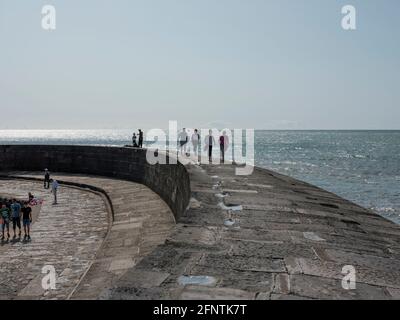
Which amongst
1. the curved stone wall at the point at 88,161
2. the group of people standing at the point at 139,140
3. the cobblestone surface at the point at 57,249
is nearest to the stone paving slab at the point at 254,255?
the cobblestone surface at the point at 57,249

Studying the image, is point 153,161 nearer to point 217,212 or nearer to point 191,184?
point 191,184

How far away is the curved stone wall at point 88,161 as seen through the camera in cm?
1555

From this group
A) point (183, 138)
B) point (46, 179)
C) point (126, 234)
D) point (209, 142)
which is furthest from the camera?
point (183, 138)

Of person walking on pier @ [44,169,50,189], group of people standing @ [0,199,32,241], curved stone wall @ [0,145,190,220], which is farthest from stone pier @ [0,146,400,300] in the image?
person walking on pier @ [44,169,50,189]

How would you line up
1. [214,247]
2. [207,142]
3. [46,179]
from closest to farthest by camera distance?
[214,247], [207,142], [46,179]

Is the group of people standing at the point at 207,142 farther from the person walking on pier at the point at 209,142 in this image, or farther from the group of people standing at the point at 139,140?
the group of people standing at the point at 139,140

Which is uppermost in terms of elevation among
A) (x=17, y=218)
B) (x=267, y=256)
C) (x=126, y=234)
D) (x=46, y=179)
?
(x=267, y=256)

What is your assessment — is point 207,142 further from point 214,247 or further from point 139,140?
point 214,247

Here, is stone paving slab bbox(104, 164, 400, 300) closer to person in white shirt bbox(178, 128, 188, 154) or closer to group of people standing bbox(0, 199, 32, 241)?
group of people standing bbox(0, 199, 32, 241)

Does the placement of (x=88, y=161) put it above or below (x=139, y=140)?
below

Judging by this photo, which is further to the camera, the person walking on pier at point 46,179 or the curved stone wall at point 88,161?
the person walking on pier at point 46,179

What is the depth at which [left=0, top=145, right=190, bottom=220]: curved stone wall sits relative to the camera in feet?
51.0

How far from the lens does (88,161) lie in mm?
19875

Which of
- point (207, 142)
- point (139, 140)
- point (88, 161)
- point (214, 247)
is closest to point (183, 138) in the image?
point (207, 142)
